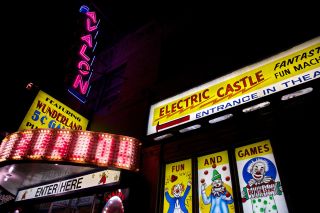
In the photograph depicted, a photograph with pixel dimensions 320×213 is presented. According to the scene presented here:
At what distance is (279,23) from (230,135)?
13.2 feet

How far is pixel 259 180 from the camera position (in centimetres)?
512

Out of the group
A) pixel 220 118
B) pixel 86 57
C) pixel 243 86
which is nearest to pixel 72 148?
pixel 220 118

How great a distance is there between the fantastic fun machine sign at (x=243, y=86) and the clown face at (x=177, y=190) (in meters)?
1.99

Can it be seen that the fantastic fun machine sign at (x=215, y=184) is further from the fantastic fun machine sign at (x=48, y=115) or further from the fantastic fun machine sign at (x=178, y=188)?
the fantastic fun machine sign at (x=48, y=115)

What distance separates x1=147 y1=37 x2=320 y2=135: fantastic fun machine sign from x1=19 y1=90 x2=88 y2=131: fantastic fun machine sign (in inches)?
141

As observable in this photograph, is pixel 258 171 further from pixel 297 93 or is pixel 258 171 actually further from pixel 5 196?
pixel 5 196

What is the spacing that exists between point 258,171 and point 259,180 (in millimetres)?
204

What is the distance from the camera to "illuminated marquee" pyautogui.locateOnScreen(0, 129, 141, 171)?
614cm

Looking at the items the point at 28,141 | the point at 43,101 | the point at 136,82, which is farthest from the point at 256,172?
the point at 43,101

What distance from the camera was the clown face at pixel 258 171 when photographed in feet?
16.9

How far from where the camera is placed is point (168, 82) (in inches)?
354

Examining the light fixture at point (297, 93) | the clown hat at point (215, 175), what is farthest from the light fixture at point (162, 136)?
the light fixture at point (297, 93)

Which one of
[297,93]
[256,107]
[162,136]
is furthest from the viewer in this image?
[162,136]

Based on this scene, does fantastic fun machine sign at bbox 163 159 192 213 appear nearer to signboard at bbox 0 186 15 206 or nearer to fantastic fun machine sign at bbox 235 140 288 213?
fantastic fun machine sign at bbox 235 140 288 213
